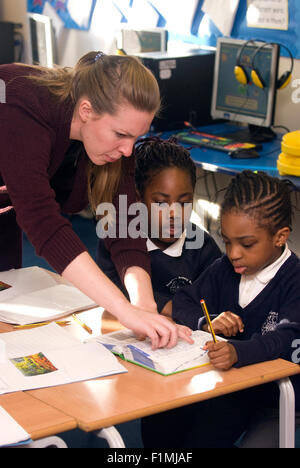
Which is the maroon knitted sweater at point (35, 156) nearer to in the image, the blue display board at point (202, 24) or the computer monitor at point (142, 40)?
the blue display board at point (202, 24)

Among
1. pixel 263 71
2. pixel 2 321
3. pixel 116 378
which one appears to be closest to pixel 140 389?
pixel 116 378

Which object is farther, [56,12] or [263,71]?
[56,12]

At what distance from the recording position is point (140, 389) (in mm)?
1265

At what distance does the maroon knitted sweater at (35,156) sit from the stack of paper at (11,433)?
390 mm

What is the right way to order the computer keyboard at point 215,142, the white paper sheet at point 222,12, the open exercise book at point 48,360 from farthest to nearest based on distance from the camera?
the white paper sheet at point 222,12 < the computer keyboard at point 215,142 < the open exercise book at point 48,360

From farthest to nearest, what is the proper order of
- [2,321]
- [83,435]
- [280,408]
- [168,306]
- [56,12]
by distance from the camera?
[56,12] → [83,435] → [168,306] → [2,321] → [280,408]

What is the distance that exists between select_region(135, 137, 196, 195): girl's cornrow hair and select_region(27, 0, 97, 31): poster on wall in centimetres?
266

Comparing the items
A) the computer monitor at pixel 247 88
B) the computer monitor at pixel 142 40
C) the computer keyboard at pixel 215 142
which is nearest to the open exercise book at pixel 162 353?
the computer keyboard at pixel 215 142

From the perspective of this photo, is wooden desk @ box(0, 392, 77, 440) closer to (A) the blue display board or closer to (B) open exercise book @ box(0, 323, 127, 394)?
(B) open exercise book @ box(0, 323, 127, 394)

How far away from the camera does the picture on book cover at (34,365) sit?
133 cm

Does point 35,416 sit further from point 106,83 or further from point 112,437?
point 106,83

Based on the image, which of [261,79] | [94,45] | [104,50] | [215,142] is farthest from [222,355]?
[94,45]
